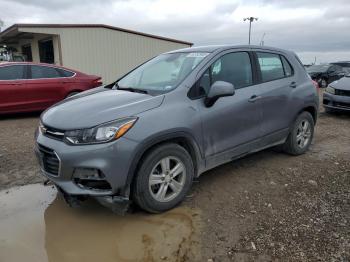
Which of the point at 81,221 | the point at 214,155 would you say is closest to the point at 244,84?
the point at 214,155

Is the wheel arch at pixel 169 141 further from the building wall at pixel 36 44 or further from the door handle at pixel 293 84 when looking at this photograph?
the building wall at pixel 36 44

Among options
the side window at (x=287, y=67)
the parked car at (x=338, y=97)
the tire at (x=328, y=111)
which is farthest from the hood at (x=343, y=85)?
the side window at (x=287, y=67)

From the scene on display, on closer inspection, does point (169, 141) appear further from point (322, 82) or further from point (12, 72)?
point (322, 82)

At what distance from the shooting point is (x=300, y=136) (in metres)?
5.61

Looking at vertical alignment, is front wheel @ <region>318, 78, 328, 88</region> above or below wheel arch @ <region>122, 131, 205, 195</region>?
below

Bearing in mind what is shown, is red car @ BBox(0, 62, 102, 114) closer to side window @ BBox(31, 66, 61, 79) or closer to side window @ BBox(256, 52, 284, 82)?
side window @ BBox(31, 66, 61, 79)

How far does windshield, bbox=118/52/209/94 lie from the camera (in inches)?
161

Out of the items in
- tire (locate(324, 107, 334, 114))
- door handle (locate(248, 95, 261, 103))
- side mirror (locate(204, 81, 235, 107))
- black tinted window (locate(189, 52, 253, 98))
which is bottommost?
tire (locate(324, 107, 334, 114))

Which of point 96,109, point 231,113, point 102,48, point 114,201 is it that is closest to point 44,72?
point 96,109

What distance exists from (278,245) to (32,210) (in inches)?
103

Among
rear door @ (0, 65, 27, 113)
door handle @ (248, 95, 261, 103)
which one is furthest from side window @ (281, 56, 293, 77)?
rear door @ (0, 65, 27, 113)

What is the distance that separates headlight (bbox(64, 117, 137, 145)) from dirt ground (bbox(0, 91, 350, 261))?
123 centimetres

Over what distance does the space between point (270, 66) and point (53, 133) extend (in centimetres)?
313

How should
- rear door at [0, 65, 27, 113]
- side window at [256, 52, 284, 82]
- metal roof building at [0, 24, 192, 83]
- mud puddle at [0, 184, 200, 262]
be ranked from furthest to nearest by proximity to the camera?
metal roof building at [0, 24, 192, 83] < rear door at [0, 65, 27, 113] < side window at [256, 52, 284, 82] < mud puddle at [0, 184, 200, 262]
